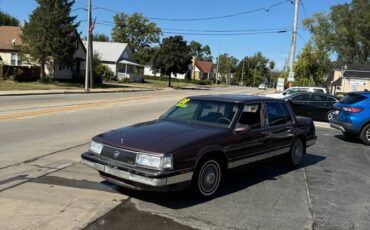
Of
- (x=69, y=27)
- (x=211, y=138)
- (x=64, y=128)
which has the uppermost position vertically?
(x=69, y=27)

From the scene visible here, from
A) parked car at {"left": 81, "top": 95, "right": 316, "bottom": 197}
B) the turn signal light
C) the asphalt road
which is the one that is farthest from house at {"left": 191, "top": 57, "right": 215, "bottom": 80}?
→ parked car at {"left": 81, "top": 95, "right": 316, "bottom": 197}

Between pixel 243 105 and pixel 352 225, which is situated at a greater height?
pixel 243 105

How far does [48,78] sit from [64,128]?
33179 millimetres

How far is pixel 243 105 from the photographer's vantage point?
289 inches

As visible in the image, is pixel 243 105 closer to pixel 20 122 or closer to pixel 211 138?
pixel 211 138

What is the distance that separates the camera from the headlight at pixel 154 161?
5.71m

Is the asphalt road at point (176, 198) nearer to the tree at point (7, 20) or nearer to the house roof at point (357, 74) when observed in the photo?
the house roof at point (357, 74)

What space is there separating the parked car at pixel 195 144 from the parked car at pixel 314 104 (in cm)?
1363

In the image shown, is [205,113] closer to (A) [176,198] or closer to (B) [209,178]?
(B) [209,178]

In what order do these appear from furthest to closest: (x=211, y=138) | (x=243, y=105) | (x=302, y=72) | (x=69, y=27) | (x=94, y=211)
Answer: (x=302, y=72) → (x=69, y=27) → (x=243, y=105) → (x=211, y=138) → (x=94, y=211)

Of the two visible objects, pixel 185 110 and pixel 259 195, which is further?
pixel 185 110

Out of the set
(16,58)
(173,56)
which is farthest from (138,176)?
(173,56)

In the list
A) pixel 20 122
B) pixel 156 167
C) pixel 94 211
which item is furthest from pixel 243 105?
pixel 20 122

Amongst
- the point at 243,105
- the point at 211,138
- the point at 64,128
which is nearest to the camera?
the point at 211,138
